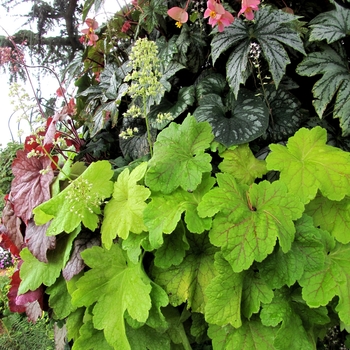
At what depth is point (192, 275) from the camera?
0.74m

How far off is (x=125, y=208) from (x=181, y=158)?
17 centimetres

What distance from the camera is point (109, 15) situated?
3.92ft

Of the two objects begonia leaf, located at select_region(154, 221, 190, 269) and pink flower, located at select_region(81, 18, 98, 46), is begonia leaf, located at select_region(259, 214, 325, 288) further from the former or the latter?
pink flower, located at select_region(81, 18, 98, 46)

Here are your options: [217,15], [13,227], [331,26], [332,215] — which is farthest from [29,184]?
[331,26]

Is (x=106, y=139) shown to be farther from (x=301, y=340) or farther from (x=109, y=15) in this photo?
(x=301, y=340)

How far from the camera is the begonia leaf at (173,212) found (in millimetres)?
678

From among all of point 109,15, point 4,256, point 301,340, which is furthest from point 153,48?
point 4,256

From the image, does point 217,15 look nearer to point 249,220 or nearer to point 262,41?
point 262,41

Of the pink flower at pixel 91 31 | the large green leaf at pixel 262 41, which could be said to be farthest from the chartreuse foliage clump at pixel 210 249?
the pink flower at pixel 91 31

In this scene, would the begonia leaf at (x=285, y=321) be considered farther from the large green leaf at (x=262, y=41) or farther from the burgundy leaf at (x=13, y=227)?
the burgundy leaf at (x=13, y=227)

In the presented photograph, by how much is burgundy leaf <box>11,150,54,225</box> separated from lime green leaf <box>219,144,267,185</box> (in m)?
0.45

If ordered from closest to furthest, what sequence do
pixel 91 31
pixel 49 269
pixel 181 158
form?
pixel 181 158 < pixel 49 269 < pixel 91 31

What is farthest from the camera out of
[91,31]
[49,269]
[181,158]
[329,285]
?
[91,31]

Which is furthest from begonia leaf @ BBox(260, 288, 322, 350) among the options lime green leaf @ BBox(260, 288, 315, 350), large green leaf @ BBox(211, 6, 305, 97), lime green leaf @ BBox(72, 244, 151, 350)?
large green leaf @ BBox(211, 6, 305, 97)
